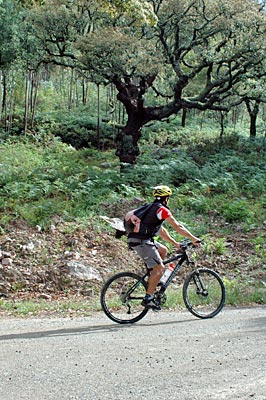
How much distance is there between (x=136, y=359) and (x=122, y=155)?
1522 centimetres

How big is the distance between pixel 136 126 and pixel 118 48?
11.9ft

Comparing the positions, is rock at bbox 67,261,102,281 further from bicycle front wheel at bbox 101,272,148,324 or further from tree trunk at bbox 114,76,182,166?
tree trunk at bbox 114,76,182,166

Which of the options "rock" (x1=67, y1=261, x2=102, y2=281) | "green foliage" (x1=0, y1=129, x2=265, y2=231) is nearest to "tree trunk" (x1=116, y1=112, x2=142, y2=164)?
"green foliage" (x1=0, y1=129, x2=265, y2=231)

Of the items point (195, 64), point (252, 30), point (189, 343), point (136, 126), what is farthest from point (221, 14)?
point (189, 343)

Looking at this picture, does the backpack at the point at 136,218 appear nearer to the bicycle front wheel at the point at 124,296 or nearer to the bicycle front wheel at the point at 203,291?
the bicycle front wheel at the point at 124,296

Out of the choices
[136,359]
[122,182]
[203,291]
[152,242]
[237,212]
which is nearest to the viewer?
[136,359]

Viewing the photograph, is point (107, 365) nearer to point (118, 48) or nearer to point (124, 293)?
→ point (124, 293)

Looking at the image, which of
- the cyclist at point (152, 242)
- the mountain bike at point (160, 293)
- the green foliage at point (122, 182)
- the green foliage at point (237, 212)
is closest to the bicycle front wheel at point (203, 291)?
the mountain bike at point (160, 293)

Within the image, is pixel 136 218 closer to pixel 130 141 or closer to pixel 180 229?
pixel 180 229

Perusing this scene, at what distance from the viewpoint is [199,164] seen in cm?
2181

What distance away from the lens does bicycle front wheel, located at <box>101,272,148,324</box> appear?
7.17 m

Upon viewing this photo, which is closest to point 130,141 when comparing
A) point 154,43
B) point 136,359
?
point 154,43

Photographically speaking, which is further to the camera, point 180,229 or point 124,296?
point 124,296

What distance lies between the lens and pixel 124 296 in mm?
7227
